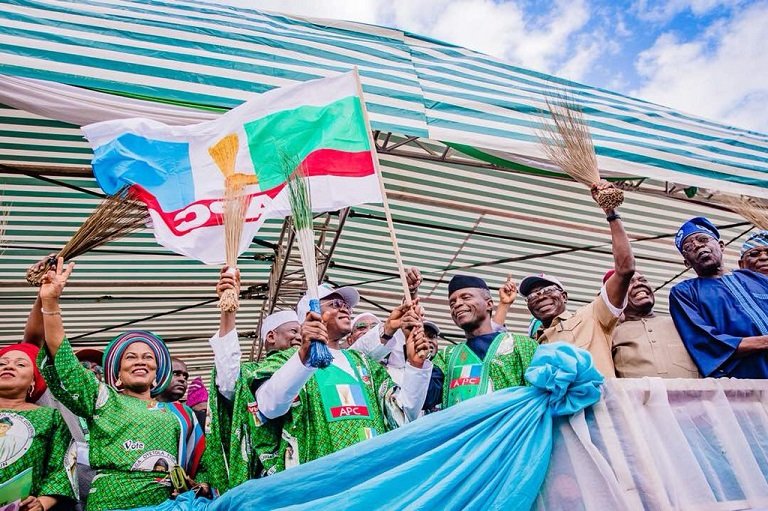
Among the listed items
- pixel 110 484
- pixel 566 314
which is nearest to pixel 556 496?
pixel 566 314

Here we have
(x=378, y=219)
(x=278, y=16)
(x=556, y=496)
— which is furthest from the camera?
(x=378, y=219)

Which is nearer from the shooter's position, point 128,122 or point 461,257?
point 128,122

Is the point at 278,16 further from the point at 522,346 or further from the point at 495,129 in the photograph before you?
the point at 522,346

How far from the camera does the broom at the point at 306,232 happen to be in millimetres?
2068

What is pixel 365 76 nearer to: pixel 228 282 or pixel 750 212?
pixel 228 282

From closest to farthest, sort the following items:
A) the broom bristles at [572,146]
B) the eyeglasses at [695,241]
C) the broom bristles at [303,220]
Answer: the broom bristles at [303,220], the broom bristles at [572,146], the eyeglasses at [695,241]

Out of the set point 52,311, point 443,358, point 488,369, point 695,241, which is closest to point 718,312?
point 695,241

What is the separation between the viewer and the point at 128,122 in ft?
10.4

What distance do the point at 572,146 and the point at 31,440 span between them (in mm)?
2645

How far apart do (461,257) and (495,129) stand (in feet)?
9.18

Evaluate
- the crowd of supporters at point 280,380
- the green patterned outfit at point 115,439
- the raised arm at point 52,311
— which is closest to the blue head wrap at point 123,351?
the crowd of supporters at point 280,380

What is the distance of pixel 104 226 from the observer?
8.84 ft

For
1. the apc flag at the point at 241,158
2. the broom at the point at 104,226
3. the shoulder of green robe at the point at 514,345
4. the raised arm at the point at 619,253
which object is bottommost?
the shoulder of green robe at the point at 514,345

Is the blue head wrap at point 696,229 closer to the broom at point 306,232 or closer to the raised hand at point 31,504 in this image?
the broom at point 306,232
